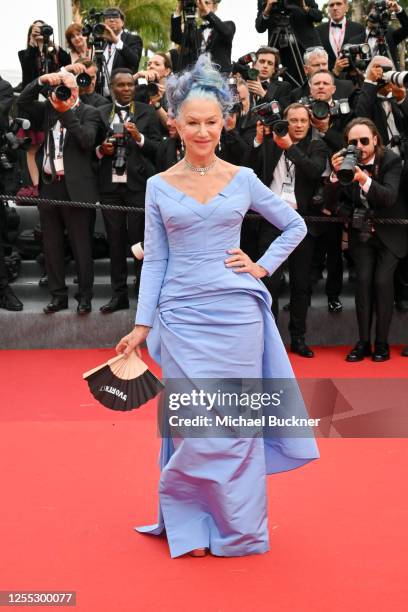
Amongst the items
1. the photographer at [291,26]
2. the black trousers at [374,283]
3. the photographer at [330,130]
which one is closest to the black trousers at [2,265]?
the photographer at [330,130]

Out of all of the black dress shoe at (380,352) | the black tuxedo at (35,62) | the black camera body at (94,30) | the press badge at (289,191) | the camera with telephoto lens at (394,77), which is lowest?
the black dress shoe at (380,352)

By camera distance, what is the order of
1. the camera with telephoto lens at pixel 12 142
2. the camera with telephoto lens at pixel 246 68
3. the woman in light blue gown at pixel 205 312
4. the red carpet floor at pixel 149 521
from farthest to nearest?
the camera with telephoto lens at pixel 246 68
the camera with telephoto lens at pixel 12 142
the woman in light blue gown at pixel 205 312
the red carpet floor at pixel 149 521

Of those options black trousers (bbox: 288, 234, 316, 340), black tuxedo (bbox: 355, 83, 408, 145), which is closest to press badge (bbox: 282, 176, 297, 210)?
black trousers (bbox: 288, 234, 316, 340)

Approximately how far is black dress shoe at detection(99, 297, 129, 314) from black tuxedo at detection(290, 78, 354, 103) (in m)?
2.12

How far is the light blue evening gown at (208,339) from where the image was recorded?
3.67 meters

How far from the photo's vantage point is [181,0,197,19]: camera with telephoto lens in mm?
8117

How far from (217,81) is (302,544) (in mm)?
1776

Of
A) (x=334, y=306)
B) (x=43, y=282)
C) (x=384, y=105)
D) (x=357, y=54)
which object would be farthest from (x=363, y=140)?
(x=43, y=282)

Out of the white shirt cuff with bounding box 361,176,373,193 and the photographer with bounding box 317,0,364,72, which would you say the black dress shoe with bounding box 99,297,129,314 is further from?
the photographer with bounding box 317,0,364,72

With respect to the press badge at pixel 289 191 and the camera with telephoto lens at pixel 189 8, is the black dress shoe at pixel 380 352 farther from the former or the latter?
the camera with telephoto lens at pixel 189 8

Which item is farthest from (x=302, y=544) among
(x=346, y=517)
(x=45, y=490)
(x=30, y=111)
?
(x=30, y=111)

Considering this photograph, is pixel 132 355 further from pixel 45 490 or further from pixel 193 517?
pixel 45 490

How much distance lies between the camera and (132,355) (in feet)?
12.4

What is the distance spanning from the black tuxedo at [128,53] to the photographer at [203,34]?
1.28 ft
